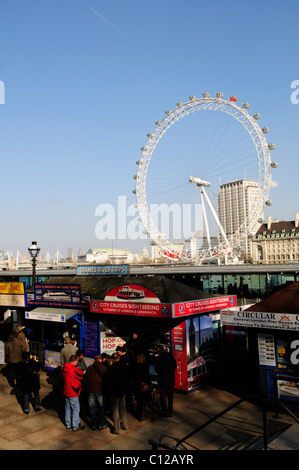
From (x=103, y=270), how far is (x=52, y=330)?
3.31 metres

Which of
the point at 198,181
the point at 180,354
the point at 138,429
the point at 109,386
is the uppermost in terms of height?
the point at 198,181

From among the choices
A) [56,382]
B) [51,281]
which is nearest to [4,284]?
[51,281]

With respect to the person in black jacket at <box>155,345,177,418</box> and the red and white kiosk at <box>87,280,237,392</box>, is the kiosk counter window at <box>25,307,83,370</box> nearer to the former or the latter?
the red and white kiosk at <box>87,280,237,392</box>

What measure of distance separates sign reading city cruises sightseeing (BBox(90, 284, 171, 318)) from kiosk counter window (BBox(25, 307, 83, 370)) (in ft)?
4.09

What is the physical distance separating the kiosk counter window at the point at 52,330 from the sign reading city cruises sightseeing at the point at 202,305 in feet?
14.9

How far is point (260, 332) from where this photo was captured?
447 inches

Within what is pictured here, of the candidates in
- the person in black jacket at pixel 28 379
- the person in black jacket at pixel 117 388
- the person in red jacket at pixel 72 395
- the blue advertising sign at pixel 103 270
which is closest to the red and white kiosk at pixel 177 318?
the blue advertising sign at pixel 103 270

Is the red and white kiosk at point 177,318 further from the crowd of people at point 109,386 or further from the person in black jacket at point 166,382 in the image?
the person in black jacket at point 166,382

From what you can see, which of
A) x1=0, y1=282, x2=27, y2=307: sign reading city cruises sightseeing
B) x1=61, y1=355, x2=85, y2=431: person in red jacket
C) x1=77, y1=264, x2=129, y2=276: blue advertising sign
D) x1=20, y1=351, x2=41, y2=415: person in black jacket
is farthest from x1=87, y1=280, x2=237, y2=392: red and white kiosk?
x1=0, y1=282, x2=27, y2=307: sign reading city cruises sightseeing

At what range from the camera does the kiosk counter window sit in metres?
15.0

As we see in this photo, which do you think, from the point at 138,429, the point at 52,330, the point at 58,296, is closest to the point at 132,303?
the point at 58,296

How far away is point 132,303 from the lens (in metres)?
13.6

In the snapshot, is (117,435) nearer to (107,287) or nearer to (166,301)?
(166,301)

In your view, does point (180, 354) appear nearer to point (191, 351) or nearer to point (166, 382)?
point (191, 351)
